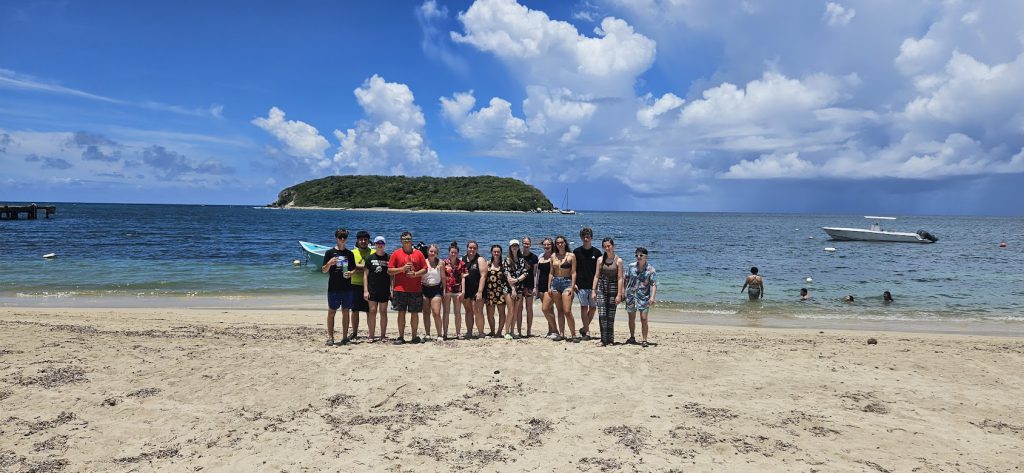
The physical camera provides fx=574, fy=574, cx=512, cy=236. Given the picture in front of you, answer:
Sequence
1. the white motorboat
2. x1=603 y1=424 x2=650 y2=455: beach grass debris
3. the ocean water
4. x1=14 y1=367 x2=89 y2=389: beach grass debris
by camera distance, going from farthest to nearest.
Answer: the white motorboat → the ocean water → x1=14 y1=367 x2=89 y2=389: beach grass debris → x1=603 y1=424 x2=650 y2=455: beach grass debris

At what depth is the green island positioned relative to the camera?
15162 cm

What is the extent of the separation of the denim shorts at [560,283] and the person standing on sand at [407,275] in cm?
210

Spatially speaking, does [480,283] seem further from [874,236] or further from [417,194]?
[417,194]

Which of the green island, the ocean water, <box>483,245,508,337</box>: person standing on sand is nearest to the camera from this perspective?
<box>483,245,508,337</box>: person standing on sand

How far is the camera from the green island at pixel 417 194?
15162cm

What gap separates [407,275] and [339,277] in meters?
1.07

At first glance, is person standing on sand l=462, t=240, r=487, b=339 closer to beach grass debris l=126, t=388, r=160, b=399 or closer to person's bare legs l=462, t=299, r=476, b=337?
person's bare legs l=462, t=299, r=476, b=337

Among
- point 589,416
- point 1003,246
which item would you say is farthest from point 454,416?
point 1003,246

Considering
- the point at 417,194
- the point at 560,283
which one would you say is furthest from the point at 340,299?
the point at 417,194

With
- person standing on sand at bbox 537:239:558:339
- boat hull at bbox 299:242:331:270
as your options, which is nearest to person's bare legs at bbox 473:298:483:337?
person standing on sand at bbox 537:239:558:339

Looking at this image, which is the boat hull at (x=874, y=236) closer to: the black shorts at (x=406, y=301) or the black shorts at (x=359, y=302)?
the black shorts at (x=406, y=301)

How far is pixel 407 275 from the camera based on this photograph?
870 cm

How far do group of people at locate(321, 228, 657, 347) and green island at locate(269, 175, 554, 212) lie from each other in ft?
448

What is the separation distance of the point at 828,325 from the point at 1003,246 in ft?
142
